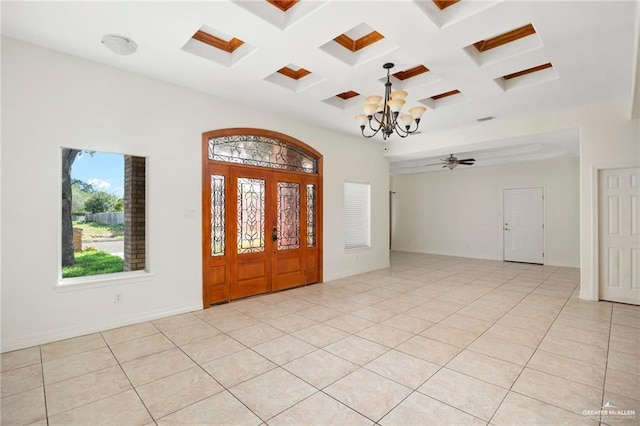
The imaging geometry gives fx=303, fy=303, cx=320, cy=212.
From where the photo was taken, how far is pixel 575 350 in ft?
9.63

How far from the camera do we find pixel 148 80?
3.76 meters

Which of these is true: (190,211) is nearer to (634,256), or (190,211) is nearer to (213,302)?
(213,302)

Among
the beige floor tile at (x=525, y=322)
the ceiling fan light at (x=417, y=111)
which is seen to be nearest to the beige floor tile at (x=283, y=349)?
the beige floor tile at (x=525, y=322)

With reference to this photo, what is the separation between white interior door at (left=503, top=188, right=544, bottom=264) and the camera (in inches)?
311

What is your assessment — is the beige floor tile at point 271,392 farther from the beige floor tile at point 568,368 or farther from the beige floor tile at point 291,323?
the beige floor tile at point 568,368

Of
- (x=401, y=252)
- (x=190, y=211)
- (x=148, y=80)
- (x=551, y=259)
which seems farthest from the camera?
(x=401, y=252)

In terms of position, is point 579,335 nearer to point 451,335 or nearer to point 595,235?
point 451,335

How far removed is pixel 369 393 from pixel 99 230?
3703 mm

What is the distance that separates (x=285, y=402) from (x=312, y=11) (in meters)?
3.07

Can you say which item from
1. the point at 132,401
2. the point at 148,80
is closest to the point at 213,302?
the point at 132,401

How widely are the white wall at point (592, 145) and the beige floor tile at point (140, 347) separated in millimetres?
5886

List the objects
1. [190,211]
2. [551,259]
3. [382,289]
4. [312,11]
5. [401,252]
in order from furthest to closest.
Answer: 1. [401,252]
2. [551,259]
3. [382,289]
4. [190,211]
5. [312,11]

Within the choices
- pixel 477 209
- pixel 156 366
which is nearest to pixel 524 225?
pixel 477 209

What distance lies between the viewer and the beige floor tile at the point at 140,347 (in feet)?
9.37
